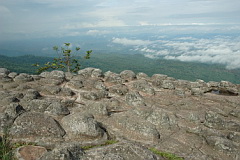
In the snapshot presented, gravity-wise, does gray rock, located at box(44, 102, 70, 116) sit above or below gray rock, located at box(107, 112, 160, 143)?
above

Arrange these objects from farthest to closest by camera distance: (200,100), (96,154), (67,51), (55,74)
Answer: (67,51) → (55,74) → (200,100) → (96,154)

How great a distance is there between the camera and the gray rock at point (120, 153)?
38.5 feet

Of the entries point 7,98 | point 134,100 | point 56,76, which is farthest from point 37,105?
point 56,76

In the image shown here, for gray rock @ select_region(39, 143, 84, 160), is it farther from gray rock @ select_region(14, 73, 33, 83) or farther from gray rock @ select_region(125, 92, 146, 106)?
gray rock @ select_region(14, 73, 33, 83)

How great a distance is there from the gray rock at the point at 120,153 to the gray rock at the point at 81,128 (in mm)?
3868

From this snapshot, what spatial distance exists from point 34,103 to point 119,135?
11581 millimetres

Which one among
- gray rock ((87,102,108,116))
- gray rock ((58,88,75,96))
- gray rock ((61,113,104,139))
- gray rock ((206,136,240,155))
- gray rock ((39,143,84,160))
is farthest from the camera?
gray rock ((58,88,75,96))

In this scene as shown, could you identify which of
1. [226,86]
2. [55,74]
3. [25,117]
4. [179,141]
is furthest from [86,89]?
[226,86]

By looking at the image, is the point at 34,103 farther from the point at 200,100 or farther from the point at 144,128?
the point at 200,100

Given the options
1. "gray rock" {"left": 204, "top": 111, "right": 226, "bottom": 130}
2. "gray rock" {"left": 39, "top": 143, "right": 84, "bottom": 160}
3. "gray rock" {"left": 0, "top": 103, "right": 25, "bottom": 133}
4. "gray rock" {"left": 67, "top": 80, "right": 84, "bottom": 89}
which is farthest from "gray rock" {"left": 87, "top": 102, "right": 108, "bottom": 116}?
"gray rock" {"left": 204, "top": 111, "right": 226, "bottom": 130}

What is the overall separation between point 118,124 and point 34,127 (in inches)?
332

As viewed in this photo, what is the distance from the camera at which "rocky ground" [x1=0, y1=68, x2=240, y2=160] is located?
12.9 meters

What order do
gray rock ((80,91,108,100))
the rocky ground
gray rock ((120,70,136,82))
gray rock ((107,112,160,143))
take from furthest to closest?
gray rock ((120,70,136,82))
gray rock ((80,91,108,100))
gray rock ((107,112,160,143))
the rocky ground

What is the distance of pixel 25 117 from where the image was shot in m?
16.5
